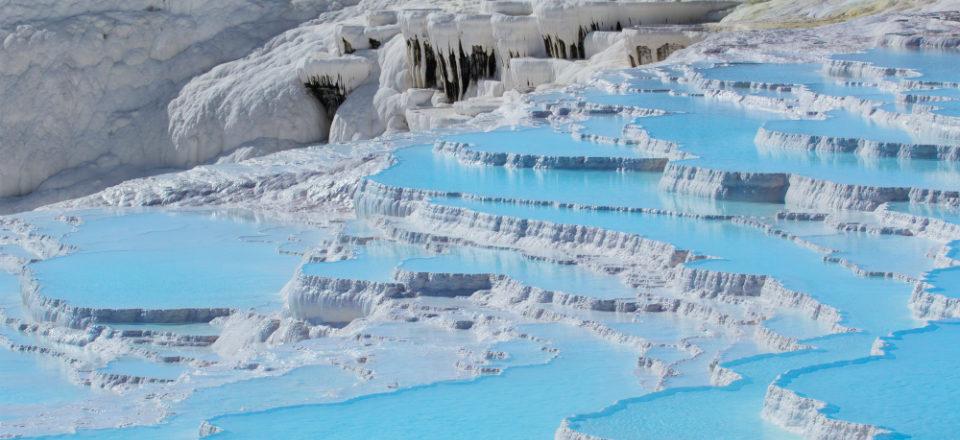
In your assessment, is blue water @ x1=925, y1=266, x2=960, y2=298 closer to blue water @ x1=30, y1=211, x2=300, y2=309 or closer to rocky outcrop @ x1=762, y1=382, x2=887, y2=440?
rocky outcrop @ x1=762, y1=382, x2=887, y2=440

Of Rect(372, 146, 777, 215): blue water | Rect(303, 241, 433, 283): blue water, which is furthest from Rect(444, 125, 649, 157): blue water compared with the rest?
Rect(303, 241, 433, 283): blue water

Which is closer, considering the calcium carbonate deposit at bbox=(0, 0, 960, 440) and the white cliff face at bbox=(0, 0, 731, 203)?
the calcium carbonate deposit at bbox=(0, 0, 960, 440)

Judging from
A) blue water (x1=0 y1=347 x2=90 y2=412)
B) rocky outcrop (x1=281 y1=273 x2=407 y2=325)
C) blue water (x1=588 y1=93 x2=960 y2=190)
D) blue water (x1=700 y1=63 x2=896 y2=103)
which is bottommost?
blue water (x1=0 y1=347 x2=90 y2=412)

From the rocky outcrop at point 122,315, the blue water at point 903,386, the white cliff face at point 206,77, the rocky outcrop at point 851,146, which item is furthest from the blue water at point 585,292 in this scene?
the white cliff face at point 206,77

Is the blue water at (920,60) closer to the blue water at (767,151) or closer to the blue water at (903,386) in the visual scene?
the blue water at (767,151)

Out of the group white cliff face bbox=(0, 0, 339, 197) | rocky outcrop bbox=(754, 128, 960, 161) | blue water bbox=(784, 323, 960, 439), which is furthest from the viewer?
white cliff face bbox=(0, 0, 339, 197)

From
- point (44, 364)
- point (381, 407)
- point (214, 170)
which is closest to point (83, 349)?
point (44, 364)

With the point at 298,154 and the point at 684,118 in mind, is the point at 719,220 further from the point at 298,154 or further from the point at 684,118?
the point at 298,154
